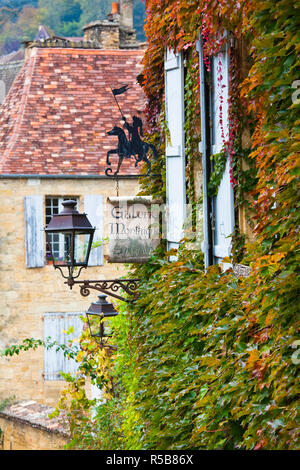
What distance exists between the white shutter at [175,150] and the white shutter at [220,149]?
988 mm

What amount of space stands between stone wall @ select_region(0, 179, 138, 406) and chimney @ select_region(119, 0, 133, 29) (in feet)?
39.7

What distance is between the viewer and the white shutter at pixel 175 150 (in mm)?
7152

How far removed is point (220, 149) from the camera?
232 inches

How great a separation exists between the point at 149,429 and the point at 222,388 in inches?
71.6

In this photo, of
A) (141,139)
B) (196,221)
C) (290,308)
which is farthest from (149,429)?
(141,139)

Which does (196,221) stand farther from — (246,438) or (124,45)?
(124,45)

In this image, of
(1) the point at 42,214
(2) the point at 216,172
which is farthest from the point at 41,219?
(2) the point at 216,172

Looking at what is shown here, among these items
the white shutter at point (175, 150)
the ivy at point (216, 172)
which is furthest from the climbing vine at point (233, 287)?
the white shutter at point (175, 150)

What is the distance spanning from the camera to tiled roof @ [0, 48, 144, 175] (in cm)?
1825

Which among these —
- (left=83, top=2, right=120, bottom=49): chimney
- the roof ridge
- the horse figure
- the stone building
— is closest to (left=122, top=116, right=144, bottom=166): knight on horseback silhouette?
the horse figure

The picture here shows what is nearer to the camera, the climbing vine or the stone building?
the climbing vine

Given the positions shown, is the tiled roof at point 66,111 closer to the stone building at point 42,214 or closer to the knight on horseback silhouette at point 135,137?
the stone building at point 42,214

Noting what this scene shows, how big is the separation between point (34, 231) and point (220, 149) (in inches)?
495

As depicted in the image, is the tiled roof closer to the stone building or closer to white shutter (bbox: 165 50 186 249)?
the stone building
